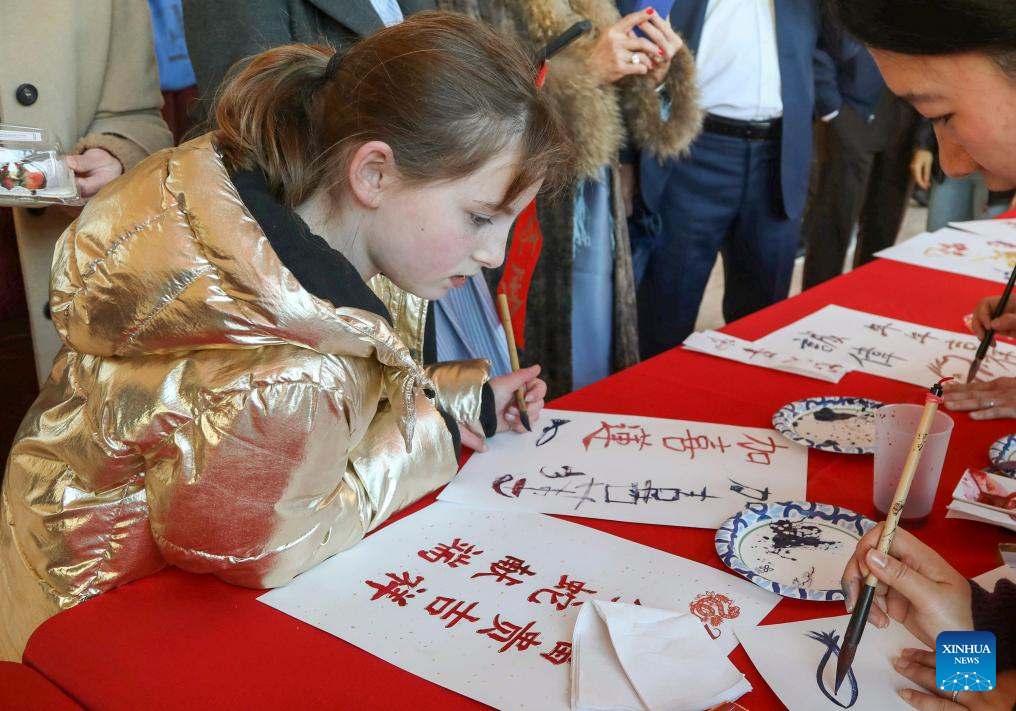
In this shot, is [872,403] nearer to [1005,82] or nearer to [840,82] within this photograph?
[1005,82]

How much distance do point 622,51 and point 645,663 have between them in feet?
4.68

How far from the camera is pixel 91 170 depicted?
1.46 meters

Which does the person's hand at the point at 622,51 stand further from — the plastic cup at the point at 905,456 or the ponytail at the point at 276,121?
the plastic cup at the point at 905,456

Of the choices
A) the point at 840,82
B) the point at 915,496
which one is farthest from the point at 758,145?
the point at 915,496

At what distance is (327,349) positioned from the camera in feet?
2.78

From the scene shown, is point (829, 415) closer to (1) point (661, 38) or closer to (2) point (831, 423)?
(2) point (831, 423)

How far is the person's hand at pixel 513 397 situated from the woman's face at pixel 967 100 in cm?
55

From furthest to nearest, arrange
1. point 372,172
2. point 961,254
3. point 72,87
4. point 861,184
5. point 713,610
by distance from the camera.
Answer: point 861,184
point 961,254
point 72,87
point 372,172
point 713,610

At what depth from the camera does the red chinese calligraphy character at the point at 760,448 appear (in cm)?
110

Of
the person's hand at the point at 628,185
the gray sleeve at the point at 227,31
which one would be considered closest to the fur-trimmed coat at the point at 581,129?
the person's hand at the point at 628,185

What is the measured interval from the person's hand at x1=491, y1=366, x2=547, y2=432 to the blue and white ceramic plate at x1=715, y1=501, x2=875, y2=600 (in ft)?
1.09

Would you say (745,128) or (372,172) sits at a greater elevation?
(372,172)

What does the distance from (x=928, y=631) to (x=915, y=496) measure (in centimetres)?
24

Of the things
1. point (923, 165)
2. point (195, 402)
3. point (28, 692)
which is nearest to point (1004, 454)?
point (195, 402)
